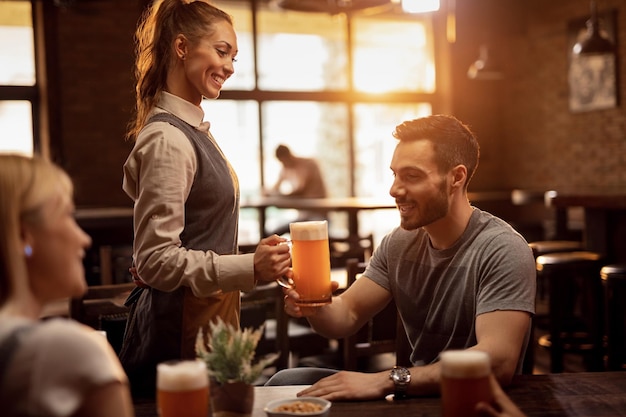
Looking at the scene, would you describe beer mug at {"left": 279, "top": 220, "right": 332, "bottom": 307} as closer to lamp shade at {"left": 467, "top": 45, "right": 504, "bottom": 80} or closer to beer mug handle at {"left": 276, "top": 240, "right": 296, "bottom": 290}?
beer mug handle at {"left": 276, "top": 240, "right": 296, "bottom": 290}

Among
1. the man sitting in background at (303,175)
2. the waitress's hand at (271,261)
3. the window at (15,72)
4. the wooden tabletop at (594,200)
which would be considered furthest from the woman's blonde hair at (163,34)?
the window at (15,72)

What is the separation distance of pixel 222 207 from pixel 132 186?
0.22 m

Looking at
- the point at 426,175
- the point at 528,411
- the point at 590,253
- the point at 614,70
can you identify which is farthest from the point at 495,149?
the point at 528,411

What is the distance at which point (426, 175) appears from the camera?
1.96 m

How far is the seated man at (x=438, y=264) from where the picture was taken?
175 centimetres

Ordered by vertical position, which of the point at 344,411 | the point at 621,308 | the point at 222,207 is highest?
the point at 222,207

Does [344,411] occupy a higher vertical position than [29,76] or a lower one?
lower

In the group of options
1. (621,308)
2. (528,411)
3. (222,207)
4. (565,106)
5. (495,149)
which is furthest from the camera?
(495,149)

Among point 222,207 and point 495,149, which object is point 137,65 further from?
point 495,149

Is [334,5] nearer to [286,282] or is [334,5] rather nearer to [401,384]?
[286,282]

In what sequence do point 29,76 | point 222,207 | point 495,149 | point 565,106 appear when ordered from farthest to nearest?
1. point 495,149
2. point 565,106
3. point 29,76
4. point 222,207

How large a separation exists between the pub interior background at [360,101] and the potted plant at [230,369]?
19.0 ft

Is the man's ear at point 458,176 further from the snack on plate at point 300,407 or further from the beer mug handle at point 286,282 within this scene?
the snack on plate at point 300,407

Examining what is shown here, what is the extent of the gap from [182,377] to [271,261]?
1.77 ft
